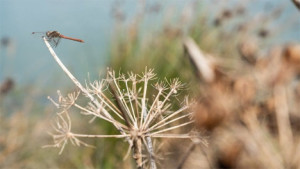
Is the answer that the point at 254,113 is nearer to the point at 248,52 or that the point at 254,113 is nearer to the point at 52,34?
the point at 248,52

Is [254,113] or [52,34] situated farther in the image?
[52,34]

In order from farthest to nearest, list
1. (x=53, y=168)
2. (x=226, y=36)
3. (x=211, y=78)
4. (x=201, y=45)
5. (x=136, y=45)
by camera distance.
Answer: (x=226, y=36) < (x=201, y=45) < (x=136, y=45) < (x=53, y=168) < (x=211, y=78)

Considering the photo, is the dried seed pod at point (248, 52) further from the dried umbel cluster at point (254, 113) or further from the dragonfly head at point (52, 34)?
the dragonfly head at point (52, 34)

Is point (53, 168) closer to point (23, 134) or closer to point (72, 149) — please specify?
point (72, 149)

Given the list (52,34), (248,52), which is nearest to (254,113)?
(248,52)

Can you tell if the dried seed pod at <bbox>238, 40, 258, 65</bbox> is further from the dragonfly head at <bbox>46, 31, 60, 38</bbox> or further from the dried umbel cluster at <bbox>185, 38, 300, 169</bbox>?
the dragonfly head at <bbox>46, 31, 60, 38</bbox>

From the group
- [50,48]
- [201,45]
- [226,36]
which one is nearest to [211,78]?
[50,48]

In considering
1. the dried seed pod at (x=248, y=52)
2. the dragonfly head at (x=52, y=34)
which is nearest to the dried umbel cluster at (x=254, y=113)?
the dried seed pod at (x=248, y=52)

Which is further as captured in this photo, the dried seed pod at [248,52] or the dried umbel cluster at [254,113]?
the dried seed pod at [248,52]
